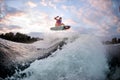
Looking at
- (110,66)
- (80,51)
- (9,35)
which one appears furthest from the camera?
(9,35)

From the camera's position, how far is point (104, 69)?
6012 millimetres

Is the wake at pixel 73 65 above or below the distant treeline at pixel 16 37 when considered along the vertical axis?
below

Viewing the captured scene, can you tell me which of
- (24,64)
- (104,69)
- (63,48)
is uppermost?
(63,48)

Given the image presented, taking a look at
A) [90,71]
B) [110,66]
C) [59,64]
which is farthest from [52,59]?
[110,66]

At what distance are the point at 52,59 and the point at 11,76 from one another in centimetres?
135

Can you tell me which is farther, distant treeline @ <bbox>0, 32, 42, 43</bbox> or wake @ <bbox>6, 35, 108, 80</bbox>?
distant treeline @ <bbox>0, 32, 42, 43</bbox>

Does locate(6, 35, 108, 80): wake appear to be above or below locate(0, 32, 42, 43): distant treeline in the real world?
below

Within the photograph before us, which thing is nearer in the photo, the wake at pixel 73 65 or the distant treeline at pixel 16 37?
the wake at pixel 73 65

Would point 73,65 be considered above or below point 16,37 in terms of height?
below

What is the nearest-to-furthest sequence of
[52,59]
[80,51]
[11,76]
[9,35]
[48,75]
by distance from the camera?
[11,76], [48,75], [52,59], [80,51], [9,35]

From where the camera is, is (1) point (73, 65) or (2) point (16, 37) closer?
(1) point (73, 65)

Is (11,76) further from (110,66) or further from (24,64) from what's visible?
(110,66)

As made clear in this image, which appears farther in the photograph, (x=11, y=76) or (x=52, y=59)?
(x=52, y=59)

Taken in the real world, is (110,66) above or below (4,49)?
below
